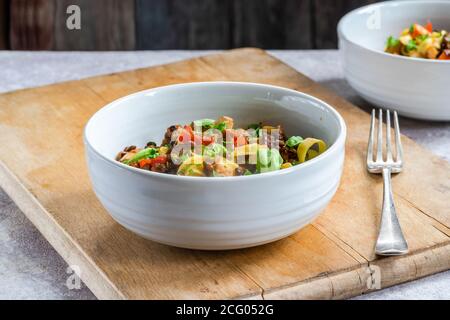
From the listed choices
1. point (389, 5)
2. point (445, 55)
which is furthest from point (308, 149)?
point (389, 5)

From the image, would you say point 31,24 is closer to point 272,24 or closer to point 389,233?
point 272,24

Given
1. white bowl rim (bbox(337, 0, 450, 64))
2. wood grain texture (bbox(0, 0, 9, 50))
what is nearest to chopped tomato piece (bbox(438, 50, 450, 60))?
white bowl rim (bbox(337, 0, 450, 64))

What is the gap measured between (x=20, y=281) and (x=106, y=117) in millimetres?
334

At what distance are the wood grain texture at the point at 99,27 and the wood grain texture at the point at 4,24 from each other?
202 mm

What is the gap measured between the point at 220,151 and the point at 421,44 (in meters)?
0.91

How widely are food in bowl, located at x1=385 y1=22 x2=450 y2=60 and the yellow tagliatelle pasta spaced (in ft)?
2.36

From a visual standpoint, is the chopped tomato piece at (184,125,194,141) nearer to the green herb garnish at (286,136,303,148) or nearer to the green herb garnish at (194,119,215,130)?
the green herb garnish at (194,119,215,130)

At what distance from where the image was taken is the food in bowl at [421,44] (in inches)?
80.0

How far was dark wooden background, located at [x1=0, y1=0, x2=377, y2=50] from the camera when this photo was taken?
340 centimetres

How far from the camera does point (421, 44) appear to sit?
2049 millimetres

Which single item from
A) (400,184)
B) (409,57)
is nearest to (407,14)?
(409,57)

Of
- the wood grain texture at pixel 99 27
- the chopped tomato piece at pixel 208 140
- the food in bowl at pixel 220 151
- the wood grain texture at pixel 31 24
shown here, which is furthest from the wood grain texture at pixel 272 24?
the chopped tomato piece at pixel 208 140

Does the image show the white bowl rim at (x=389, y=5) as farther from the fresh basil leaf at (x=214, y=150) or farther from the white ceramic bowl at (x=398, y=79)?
the fresh basil leaf at (x=214, y=150)
